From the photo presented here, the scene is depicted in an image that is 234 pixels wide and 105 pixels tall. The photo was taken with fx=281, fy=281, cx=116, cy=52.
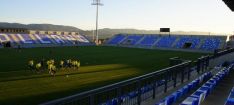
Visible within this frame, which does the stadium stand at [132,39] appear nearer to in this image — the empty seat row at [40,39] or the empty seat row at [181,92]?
the empty seat row at [40,39]

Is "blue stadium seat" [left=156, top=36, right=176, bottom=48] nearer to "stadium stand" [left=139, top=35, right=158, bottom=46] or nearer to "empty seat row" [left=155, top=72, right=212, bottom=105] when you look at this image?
"stadium stand" [left=139, top=35, right=158, bottom=46]

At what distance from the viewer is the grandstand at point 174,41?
62.8 m

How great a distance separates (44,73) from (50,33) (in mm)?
53571

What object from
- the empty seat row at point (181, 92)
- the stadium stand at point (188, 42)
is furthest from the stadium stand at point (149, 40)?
the empty seat row at point (181, 92)

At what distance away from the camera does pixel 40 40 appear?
6544 centimetres

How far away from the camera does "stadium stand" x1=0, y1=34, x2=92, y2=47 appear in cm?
6055

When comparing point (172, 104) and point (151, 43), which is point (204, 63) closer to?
point (172, 104)

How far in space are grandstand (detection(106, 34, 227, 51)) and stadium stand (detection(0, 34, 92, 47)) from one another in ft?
34.8

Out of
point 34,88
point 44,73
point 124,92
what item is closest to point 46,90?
point 34,88

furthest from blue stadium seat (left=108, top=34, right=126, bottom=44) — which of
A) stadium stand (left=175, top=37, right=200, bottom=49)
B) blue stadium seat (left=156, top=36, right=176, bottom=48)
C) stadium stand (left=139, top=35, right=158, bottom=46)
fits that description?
stadium stand (left=175, top=37, right=200, bottom=49)

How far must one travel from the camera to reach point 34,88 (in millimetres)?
16922

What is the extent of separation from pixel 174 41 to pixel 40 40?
32486mm

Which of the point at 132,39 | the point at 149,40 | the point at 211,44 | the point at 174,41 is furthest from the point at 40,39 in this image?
the point at 211,44

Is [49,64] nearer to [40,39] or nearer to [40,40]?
Answer: [40,40]
